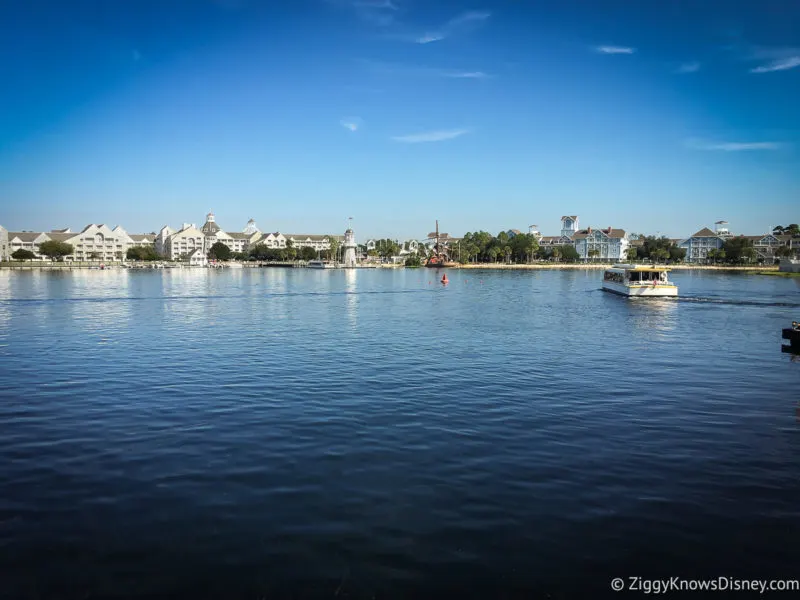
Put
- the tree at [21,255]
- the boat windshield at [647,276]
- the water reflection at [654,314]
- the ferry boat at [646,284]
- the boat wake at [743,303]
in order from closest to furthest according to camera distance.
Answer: the water reflection at [654,314] → the boat wake at [743,303] → the ferry boat at [646,284] → the boat windshield at [647,276] → the tree at [21,255]

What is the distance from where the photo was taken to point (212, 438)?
45.5 feet

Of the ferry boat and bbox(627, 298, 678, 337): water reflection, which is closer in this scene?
bbox(627, 298, 678, 337): water reflection

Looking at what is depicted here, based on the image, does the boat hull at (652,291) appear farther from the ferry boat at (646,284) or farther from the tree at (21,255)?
the tree at (21,255)

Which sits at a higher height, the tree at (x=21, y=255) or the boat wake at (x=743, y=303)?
the tree at (x=21, y=255)

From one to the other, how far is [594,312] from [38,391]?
142 feet

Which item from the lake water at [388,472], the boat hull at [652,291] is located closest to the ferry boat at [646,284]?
the boat hull at [652,291]

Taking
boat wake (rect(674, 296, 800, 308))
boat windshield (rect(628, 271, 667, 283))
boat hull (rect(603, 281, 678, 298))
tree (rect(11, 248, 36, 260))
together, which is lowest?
boat wake (rect(674, 296, 800, 308))

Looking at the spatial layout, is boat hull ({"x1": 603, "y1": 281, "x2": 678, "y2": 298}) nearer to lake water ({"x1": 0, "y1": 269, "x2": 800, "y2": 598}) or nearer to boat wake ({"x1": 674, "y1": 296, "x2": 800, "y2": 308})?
boat wake ({"x1": 674, "y1": 296, "x2": 800, "y2": 308})

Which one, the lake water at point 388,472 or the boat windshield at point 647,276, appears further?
the boat windshield at point 647,276

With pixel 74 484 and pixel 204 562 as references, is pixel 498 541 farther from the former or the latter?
pixel 74 484

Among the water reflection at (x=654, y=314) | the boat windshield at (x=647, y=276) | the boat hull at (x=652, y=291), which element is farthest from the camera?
the boat windshield at (x=647, y=276)

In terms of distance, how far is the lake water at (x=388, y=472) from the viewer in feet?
27.0

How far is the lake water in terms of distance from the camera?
324 inches

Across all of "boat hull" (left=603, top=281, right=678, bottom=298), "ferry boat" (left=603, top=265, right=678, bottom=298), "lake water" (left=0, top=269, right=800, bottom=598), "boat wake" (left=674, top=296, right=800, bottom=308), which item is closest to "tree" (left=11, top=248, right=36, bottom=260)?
"ferry boat" (left=603, top=265, right=678, bottom=298)
